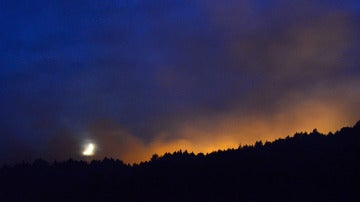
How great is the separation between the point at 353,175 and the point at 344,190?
720cm

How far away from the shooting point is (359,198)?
183125 millimetres

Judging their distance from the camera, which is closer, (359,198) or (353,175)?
(359,198)

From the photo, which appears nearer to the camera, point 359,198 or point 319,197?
point 359,198

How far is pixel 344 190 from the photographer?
194m

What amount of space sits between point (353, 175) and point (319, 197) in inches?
513

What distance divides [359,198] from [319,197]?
1716 cm

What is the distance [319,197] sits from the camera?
197875 millimetres

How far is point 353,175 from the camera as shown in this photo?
650 ft

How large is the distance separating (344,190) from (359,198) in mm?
10897
